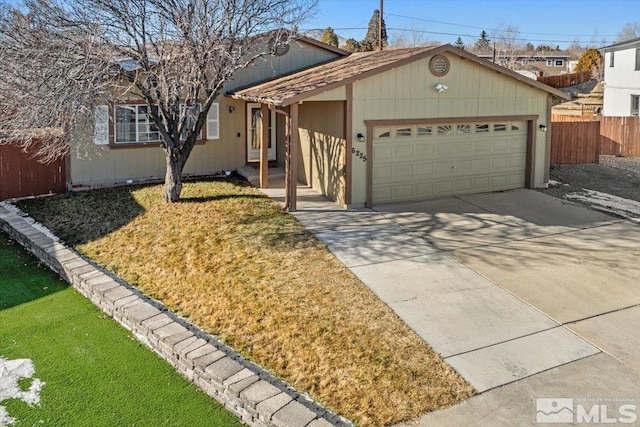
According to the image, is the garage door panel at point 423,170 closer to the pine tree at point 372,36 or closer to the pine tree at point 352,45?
the pine tree at point 372,36

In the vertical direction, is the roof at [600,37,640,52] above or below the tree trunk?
above

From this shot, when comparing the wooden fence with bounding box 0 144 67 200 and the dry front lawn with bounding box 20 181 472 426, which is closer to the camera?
the dry front lawn with bounding box 20 181 472 426

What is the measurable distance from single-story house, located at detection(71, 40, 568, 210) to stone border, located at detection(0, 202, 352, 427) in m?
4.61

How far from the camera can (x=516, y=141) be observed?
1498cm

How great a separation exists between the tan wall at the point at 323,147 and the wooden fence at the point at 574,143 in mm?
8683

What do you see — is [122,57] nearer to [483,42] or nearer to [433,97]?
[433,97]

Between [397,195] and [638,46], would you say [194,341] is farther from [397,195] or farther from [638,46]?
[638,46]

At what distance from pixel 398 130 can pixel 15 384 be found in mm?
9322

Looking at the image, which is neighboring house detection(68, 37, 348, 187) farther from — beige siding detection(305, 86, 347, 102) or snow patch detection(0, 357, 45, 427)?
snow patch detection(0, 357, 45, 427)

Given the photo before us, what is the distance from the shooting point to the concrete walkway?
20.9 ft

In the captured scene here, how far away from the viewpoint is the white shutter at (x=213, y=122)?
16.7 metres

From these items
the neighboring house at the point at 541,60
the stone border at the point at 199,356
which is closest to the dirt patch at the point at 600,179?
the stone border at the point at 199,356

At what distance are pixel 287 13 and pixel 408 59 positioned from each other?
280 centimetres

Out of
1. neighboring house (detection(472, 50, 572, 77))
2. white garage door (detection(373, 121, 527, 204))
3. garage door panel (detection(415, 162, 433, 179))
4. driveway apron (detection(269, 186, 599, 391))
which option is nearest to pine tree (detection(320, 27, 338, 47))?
neighboring house (detection(472, 50, 572, 77))
